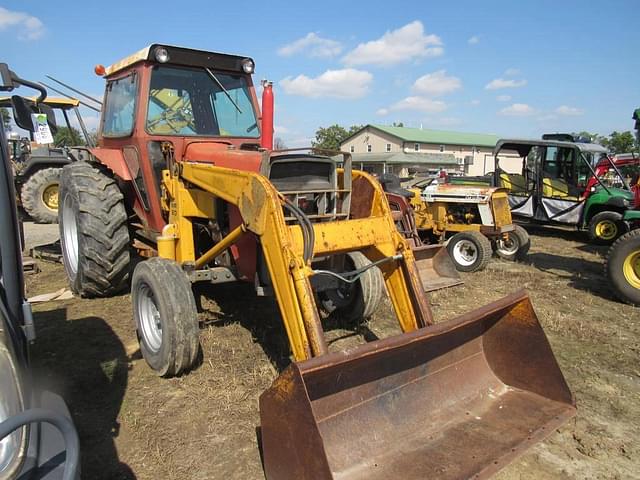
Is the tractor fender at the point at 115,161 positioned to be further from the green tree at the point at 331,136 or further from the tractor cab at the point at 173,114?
the green tree at the point at 331,136

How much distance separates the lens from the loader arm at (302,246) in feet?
9.24

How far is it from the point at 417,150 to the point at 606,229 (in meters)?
36.2

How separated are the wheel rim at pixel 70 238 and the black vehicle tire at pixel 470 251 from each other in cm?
512

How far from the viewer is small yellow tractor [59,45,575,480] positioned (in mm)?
2574

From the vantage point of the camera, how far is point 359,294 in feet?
14.6

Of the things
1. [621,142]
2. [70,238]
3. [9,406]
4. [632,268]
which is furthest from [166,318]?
[621,142]

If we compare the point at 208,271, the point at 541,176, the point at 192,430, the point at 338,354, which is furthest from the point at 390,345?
the point at 541,176

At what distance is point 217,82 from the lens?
469cm

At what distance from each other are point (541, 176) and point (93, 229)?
9.09 m

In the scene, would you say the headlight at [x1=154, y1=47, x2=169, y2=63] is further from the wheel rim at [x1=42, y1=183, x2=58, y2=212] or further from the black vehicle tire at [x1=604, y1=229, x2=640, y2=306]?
the wheel rim at [x1=42, y1=183, x2=58, y2=212]

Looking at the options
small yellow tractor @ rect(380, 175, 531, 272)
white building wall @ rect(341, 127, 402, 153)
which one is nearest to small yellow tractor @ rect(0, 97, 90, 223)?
small yellow tractor @ rect(380, 175, 531, 272)

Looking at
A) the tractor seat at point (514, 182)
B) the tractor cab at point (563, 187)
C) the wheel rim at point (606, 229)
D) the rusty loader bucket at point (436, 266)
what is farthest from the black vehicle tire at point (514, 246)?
the tractor seat at point (514, 182)

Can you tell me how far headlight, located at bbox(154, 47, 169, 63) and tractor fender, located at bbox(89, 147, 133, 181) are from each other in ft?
3.81

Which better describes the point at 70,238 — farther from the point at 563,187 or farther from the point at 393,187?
the point at 563,187
